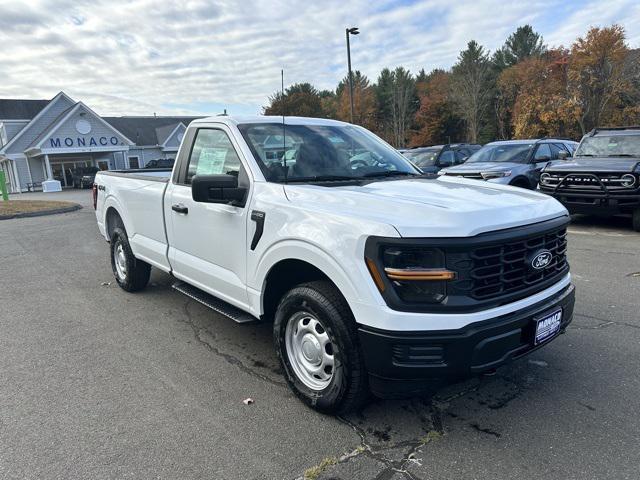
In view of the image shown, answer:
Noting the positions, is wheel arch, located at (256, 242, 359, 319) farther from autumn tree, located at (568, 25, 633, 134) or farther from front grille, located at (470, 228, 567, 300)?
autumn tree, located at (568, 25, 633, 134)

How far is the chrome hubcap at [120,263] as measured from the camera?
6053mm

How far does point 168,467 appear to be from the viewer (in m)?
2.69

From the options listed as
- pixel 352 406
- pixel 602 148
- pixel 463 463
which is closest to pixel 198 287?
pixel 352 406

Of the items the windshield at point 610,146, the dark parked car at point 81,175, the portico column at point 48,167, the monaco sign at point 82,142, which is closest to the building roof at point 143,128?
the monaco sign at point 82,142

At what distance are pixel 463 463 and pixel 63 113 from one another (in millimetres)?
41201

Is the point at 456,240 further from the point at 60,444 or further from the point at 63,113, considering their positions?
the point at 63,113

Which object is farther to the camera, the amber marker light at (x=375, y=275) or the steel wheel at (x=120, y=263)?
the steel wheel at (x=120, y=263)

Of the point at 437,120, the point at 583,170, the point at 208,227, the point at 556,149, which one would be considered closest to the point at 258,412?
the point at 208,227

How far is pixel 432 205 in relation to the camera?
9.18 ft

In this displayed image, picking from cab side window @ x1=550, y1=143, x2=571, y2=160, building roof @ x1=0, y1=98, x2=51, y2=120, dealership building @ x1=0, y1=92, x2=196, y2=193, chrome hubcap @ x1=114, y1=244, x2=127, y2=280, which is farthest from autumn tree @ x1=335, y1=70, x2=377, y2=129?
chrome hubcap @ x1=114, y1=244, x2=127, y2=280

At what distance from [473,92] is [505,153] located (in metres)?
37.6

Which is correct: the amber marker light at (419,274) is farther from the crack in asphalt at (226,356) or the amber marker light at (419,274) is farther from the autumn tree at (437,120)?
the autumn tree at (437,120)

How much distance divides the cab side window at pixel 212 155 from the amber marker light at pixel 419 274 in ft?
5.77

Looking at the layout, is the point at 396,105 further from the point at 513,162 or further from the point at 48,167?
the point at 513,162
